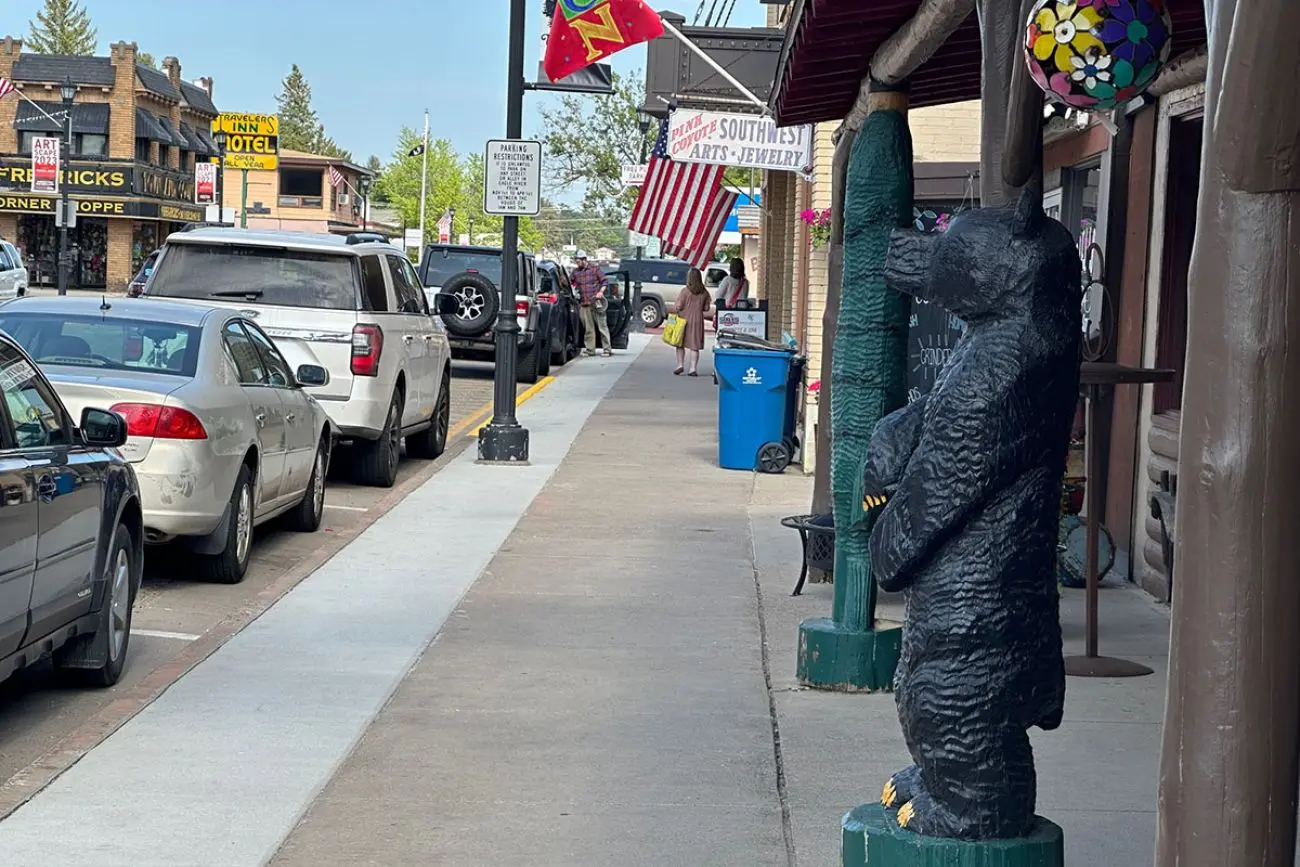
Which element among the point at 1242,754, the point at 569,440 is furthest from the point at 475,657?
the point at 569,440

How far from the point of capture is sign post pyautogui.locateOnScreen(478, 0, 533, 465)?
16.1 metres

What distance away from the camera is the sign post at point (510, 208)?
635 inches

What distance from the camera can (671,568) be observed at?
1098cm

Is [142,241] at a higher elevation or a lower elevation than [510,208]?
higher

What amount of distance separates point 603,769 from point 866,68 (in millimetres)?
3948

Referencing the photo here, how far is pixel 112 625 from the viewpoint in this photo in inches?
302

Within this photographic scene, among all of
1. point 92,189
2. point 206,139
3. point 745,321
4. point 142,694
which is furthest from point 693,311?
point 206,139

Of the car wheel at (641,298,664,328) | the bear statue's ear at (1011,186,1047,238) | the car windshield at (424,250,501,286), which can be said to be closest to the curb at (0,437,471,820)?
the bear statue's ear at (1011,186,1047,238)

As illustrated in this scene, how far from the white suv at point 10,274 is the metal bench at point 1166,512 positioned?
3191cm

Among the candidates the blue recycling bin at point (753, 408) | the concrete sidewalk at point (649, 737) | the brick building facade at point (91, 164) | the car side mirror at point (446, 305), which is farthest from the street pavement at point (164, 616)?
the brick building facade at point (91, 164)

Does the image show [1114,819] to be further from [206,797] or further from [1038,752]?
[206,797]

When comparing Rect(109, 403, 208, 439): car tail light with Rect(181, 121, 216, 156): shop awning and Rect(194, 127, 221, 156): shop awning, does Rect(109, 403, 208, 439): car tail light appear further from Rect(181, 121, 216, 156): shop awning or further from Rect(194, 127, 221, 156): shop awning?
Rect(181, 121, 216, 156): shop awning

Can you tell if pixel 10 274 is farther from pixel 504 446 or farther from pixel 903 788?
pixel 903 788

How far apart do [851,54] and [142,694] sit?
4.34 metres
